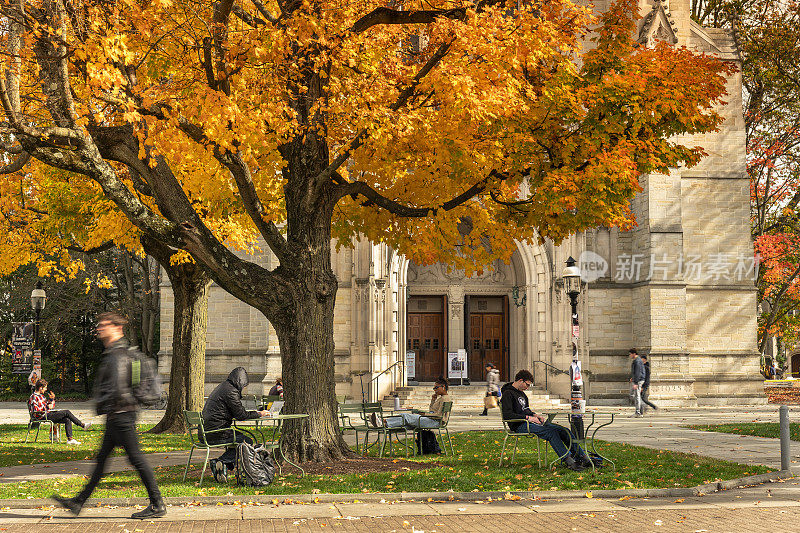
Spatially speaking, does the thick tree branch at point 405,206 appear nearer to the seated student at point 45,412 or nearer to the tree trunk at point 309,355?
the tree trunk at point 309,355

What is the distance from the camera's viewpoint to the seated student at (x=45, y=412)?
Result: 16453mm

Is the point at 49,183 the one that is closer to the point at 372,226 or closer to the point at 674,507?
the point at 372,226

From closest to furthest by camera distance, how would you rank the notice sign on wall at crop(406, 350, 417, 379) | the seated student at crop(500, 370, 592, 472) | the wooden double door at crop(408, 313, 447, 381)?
the seated student at crop(500, 370, 592, 472), the notice sign on wall at crop(406, 350, 417, 379), the wooden double door at crop(408, 313, 447, 381)

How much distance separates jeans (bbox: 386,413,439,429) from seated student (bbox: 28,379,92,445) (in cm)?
707

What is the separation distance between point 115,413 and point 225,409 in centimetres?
284

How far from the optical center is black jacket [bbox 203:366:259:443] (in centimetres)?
1067

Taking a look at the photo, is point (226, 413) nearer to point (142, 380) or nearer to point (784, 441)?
point (142, 380)

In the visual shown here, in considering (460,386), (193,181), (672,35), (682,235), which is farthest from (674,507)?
(672,35)

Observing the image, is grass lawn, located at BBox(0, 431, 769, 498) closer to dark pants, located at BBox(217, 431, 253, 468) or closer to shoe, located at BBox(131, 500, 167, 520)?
dark pants, located at BBox(217, 431, 253, 468)

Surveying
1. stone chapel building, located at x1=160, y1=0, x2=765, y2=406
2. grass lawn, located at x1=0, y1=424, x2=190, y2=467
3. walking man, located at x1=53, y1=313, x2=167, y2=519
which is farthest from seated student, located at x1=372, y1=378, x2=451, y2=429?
stone chapel building, located at x1=160, y1=0, x2=765, y2=406

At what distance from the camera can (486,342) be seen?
29.6 meters

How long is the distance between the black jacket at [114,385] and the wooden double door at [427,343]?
21.3 meters

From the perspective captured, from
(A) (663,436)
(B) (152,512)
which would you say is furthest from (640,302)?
(B) (152,512)

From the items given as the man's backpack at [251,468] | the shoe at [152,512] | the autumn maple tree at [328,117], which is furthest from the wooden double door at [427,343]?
the shoe at [152,512]
